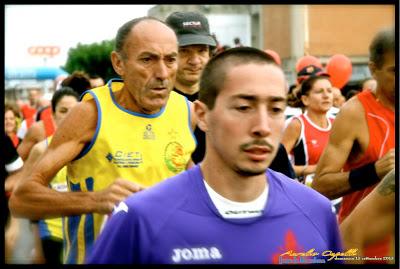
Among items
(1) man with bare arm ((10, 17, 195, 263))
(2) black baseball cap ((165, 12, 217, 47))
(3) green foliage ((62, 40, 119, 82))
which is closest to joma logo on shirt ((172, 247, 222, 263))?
(1) man with bare arm ((10, 17, 195, 263))

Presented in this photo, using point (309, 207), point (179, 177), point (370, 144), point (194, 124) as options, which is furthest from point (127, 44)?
point (370, 144)

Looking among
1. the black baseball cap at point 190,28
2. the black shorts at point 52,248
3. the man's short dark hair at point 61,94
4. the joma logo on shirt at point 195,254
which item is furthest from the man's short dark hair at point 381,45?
the man's short dark hair at point 61,94

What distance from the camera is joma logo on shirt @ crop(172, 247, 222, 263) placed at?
2.41m

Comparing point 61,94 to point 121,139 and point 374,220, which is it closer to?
point 121,139

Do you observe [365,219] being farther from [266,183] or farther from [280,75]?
[280,75]

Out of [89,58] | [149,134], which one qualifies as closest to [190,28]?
[149,134]

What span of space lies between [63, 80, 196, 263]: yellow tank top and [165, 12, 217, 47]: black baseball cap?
676mm

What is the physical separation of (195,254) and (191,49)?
5.87 feet

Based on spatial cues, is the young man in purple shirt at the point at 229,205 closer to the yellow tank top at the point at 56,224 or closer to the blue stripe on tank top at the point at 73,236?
the blue stripe on tank top at the point at 73,236

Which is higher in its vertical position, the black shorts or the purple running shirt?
the purple running shirt

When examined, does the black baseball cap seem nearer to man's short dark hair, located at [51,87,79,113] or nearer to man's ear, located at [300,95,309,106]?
man's short dark hair, located at [51,87,79,113]

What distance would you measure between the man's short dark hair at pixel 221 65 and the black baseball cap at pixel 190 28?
1380 millimetres

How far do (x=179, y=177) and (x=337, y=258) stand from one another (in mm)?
604

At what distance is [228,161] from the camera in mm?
2457
